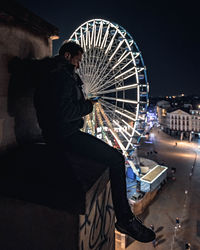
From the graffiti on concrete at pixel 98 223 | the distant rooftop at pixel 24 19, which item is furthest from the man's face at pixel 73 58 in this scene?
the graffiti on concrete at pixel 98 223

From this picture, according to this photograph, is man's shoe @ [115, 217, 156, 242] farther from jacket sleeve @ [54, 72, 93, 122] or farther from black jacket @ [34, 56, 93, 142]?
jacket sleeve @ [54, 72, 93, 122]

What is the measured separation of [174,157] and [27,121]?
35110 mm

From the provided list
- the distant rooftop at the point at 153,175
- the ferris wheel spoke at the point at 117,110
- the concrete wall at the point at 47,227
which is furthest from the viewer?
the distant rooftop at the point at 153,175

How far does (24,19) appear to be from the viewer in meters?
2.79

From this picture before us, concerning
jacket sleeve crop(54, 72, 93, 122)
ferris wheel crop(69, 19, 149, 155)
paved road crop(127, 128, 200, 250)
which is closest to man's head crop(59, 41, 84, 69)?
jacket sleeve crop(54, 72, 93, 122)

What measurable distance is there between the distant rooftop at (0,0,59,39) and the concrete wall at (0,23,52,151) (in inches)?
3.4

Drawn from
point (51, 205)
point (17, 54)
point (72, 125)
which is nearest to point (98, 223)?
point (51, 205)

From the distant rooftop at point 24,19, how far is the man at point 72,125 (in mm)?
879

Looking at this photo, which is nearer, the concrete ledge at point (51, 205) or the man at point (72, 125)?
the concrete ledge at point (51, 205)

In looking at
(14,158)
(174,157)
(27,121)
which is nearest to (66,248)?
(14,158)

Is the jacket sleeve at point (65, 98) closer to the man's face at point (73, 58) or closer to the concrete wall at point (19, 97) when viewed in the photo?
the man's face at point (73, 58)

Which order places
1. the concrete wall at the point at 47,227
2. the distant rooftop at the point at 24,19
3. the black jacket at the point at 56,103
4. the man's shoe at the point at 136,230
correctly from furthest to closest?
the distant rooftop at the point at 24,19
the man's shoe at the point at 136,230
the black jacket at the point at 56,103
the concrete wall at the point at 47,227

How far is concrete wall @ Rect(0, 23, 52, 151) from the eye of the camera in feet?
8.22

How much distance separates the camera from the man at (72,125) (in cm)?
201
